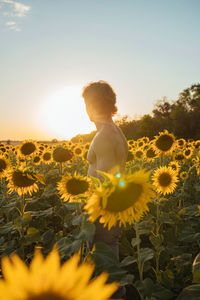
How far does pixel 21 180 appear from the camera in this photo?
2.63 metres

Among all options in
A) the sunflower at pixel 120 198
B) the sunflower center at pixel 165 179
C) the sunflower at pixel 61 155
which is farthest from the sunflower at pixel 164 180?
the sunflower at pixel 120 198

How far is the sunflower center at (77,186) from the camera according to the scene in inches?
88.1

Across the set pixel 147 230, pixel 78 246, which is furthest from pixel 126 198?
pixel 147 230

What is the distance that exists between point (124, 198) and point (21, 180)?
1664 mm

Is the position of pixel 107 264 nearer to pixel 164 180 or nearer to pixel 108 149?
pixel 108 149

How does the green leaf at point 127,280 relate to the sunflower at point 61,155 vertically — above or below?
below

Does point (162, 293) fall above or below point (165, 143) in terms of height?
below

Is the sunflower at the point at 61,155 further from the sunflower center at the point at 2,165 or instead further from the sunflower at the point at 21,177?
the sunflower at the point at 21,177

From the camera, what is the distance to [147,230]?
272 cm

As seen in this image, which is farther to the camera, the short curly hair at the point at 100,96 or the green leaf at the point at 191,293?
the short curly hair at the point at 100,96

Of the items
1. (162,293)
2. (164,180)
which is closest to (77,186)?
Result: (162,293)

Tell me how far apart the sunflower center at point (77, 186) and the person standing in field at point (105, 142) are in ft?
0.91

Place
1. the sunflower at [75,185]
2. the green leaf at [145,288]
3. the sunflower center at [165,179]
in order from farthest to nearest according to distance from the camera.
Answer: the sunflower center at [165,179], the sunflower at [75,185], the green leaf at [145,288]

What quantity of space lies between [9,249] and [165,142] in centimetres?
371
